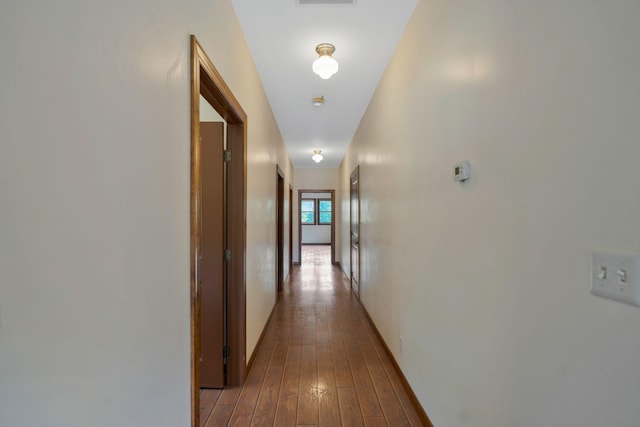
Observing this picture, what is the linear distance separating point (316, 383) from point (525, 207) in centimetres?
203

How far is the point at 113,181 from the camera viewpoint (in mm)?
837

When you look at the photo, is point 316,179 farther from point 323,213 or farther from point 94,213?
point 94,213

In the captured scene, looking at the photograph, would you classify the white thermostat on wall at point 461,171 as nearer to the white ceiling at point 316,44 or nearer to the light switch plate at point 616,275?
the light switch plate at point 616,275

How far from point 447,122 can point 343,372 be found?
205cm

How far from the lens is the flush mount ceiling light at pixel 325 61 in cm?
243

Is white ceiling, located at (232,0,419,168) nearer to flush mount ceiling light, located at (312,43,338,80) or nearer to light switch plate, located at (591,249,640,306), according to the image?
flush mount ceiling light, located at (312,43,338,80)

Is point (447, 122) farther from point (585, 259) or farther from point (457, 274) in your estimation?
point (585, 259)

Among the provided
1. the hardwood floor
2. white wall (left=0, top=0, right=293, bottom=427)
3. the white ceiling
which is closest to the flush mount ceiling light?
the white ceiling

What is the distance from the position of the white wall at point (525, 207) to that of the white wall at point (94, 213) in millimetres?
1187

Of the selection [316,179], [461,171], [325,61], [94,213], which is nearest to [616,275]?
[461,171]

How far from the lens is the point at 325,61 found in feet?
7.97

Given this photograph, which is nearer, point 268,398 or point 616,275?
point 616,275

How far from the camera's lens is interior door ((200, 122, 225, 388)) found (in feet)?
7.61

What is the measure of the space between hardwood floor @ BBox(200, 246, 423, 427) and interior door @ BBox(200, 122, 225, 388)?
7.7 inches
